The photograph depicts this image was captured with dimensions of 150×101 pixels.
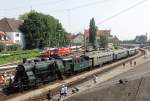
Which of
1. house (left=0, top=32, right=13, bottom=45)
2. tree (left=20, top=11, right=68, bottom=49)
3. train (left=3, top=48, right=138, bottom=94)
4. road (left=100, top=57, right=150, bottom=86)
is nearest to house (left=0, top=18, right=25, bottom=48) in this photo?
tree (left=20, top=11, right=68, bottom=49)

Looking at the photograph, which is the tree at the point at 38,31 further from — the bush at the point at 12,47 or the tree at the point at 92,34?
the tree at the point at 92,34

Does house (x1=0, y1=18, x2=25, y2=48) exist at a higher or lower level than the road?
higher

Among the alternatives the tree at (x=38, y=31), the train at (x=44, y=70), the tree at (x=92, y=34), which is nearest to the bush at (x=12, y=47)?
the tree at (x=38, y=31)

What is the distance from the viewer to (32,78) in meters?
33.0

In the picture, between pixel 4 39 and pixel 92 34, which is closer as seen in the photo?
pixel 4 39

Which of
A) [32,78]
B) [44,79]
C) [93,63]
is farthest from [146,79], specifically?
[93,63]

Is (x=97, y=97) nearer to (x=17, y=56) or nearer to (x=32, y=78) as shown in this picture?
(x=32, y=78)

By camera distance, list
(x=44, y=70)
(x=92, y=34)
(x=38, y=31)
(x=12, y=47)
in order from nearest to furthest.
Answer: (x=44, y=70)
(x=12, y=47)
(x=38, y=31)
(x=92, y=34)

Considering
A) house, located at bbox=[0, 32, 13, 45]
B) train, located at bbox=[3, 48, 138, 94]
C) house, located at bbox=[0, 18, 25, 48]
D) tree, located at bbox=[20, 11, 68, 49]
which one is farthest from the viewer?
house, located at bbox=[0, 18, 25, 48]

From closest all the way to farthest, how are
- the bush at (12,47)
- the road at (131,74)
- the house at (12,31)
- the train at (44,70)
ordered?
the road at (131,74), the train at (44,70), the bush at (12,47), the house at (12,31)

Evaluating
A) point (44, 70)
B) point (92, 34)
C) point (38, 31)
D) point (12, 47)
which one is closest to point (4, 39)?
point (12, 47)

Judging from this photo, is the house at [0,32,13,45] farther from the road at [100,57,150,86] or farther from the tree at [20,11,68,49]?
the road at [100,57,150,86]

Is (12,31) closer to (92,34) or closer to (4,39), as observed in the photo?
(4,39)

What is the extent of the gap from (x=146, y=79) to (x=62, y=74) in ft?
119
